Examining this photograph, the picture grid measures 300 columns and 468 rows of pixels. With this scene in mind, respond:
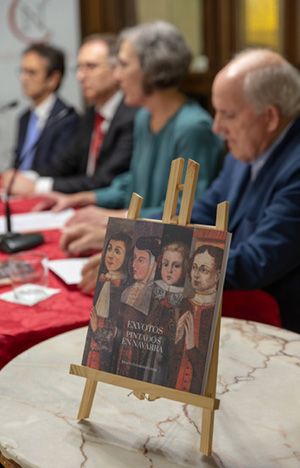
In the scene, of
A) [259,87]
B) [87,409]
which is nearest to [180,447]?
[87,409]

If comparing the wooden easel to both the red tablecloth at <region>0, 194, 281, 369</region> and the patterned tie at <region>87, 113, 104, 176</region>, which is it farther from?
the patterned tie at <region>87, 113, 104, 176</region>

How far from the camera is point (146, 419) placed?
821mm

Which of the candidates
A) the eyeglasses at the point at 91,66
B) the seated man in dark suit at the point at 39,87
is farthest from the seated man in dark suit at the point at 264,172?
the seated man in dark suit at the point at 39,87

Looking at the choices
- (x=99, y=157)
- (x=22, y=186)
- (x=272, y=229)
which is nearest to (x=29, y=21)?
(x=99, y=157)

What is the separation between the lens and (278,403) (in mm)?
861

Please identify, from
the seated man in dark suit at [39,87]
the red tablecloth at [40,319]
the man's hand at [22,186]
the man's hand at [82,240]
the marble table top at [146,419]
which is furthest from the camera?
the seated man in dark suit at [39,87]

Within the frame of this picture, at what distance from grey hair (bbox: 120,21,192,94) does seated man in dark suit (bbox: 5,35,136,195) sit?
653 millimetres

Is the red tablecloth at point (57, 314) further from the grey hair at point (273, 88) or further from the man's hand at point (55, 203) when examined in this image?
the man's hand at point (55, 203)

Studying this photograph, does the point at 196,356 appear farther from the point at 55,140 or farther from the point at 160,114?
the point at 55,140

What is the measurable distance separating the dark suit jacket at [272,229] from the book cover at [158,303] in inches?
27.8

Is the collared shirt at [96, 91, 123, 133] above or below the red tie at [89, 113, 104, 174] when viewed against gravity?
above

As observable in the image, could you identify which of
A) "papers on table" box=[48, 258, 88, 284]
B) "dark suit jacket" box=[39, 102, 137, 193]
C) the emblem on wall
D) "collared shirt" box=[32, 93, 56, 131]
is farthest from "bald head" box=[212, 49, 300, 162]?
the emblem on wall

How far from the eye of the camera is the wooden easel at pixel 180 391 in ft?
2.40

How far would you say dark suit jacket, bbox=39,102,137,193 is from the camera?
302 cm
